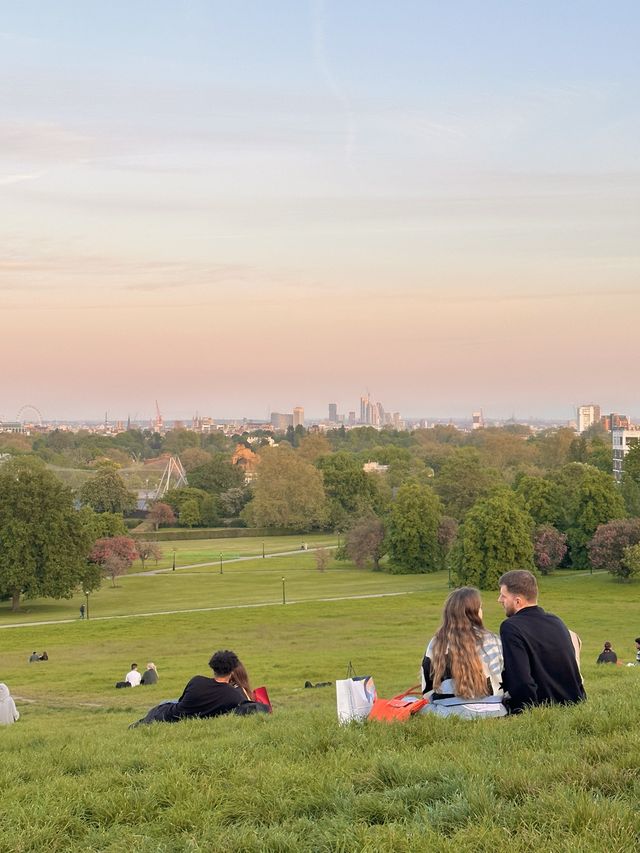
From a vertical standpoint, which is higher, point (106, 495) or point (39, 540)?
point (39, 540)

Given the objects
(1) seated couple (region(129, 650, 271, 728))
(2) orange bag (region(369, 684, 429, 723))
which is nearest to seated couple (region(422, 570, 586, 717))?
(2) orange bag (region(369, 684, 429, 723))

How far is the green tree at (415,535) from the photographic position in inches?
2995

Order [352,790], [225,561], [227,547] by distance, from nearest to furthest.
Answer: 1. [352,790]
2. [225,561]
3. [227,547]

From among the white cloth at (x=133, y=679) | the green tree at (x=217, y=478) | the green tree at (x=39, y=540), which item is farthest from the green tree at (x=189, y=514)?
the white cloth at (x=133, y=679)

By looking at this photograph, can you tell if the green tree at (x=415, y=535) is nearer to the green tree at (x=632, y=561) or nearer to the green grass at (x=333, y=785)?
the green tree at (x=632, y=561)

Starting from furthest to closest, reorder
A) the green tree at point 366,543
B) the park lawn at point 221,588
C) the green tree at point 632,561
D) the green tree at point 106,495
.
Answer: the green tree at point 106,495 < the green tree at point 366,543 < the green tree at point 632,561 < the park lawn at point 221,588

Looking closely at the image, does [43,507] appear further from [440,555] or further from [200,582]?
[440,555]

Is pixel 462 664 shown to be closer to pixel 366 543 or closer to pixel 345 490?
pixel 366 543

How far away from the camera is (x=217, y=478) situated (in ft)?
432

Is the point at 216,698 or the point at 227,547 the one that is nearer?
the point at 216,698

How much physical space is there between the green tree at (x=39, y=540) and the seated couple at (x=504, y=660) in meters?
52.1

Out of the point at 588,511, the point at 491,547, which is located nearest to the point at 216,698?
the point at 491,547

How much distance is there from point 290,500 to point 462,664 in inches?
4083

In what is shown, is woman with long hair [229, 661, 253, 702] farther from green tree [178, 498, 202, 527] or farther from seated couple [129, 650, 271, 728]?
green tree [178, 498, 202, 527]
